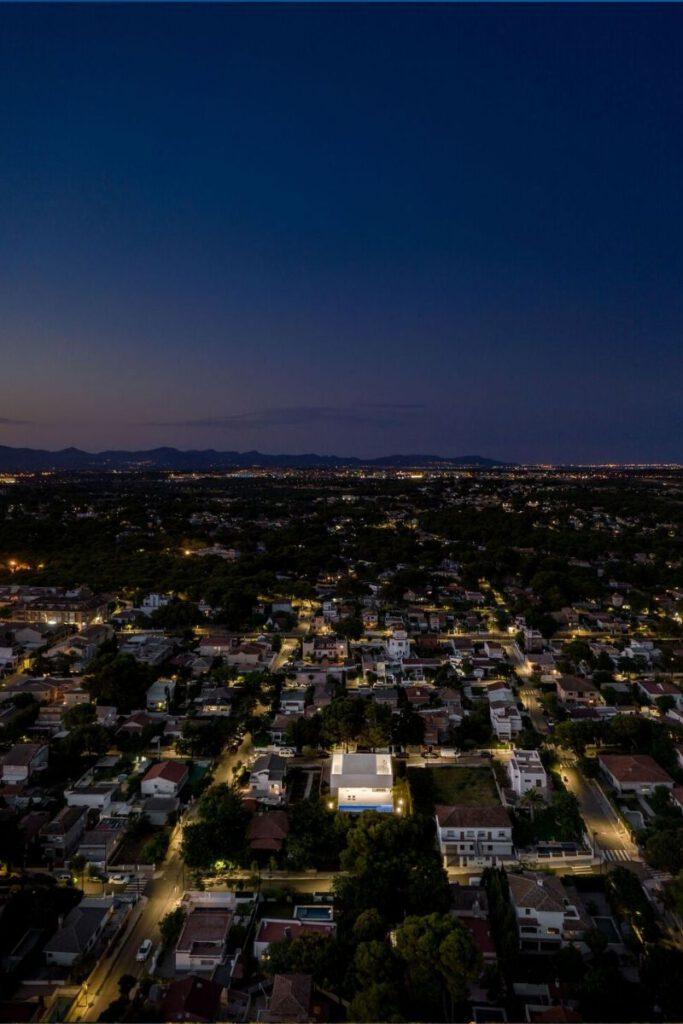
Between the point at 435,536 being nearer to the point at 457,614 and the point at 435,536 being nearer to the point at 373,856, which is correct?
the point at 457,614

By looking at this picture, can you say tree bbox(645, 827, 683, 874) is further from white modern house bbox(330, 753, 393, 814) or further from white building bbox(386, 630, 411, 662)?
white building bbox(386, 630, 411, 662)

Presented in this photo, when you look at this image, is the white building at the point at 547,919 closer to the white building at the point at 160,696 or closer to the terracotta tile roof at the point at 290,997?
the terracotta tile roof at the point at 290,997

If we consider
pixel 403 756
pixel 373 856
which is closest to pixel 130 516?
pixel 403 756

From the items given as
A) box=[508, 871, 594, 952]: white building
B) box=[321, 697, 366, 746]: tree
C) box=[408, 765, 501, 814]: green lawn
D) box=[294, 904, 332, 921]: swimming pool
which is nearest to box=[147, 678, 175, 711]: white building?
box=[321, 697, 366, 746]: tree

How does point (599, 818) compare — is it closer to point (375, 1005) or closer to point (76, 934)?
point (375, 1005)

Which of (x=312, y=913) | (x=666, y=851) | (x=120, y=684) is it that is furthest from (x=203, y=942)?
(x=120, y=684)

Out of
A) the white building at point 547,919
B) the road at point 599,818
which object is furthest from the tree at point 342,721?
the white building at point 547,919
